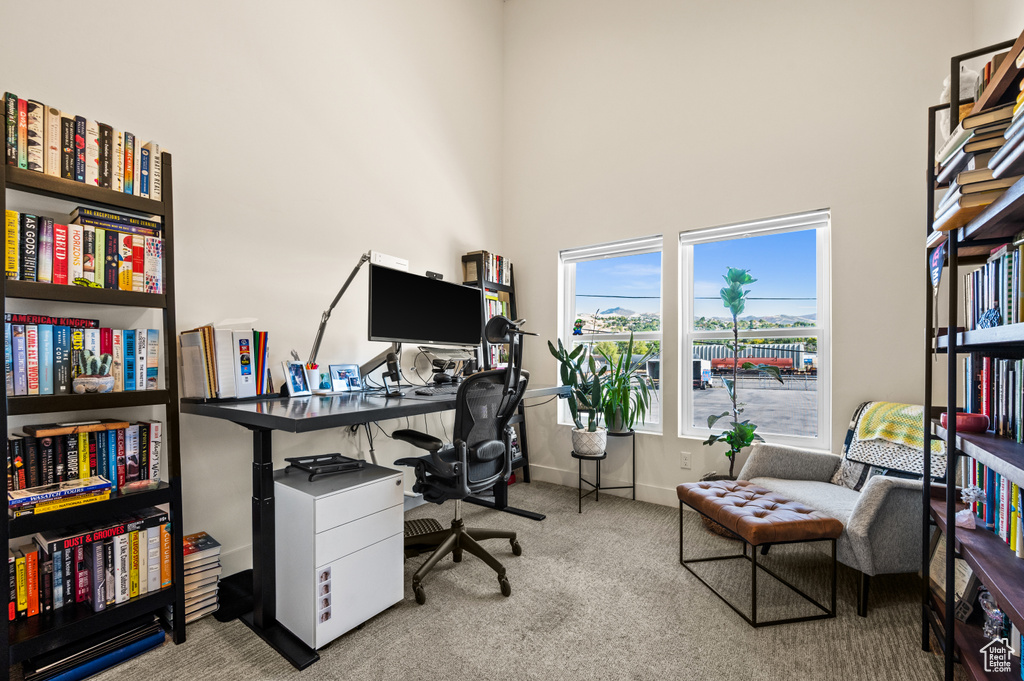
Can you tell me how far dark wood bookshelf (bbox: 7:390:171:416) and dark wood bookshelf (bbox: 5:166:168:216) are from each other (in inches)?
25.6

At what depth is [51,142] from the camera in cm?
152

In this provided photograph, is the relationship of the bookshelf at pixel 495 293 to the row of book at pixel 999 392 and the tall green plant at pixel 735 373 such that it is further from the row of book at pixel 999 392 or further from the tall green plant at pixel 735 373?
the row of book at pixel 999 392

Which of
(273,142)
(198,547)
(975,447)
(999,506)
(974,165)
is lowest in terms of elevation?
(198,547)

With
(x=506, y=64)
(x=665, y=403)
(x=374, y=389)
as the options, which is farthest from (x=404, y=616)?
(x=506, y=64)

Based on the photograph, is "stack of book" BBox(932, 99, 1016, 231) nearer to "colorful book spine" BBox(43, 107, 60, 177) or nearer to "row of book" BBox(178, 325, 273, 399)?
"row of book" BBox(178, 325, 273, 399)

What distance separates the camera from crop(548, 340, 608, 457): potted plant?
313 cm

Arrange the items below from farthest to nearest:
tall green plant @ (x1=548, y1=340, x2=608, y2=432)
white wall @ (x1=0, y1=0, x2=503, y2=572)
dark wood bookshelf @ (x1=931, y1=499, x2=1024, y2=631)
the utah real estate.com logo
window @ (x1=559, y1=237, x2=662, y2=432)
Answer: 1. window @ (x1=559, y1=237, x2=662, y2=432)
2. tall green plant @ (x1=548, y1=340, x2=608, y2=432)
3. white wall @ (x1=0, y1=0, x2=503, y2=572)
4. the utah real estate.com logo
5. dark wood bookshelf @ (x1=931, y1=499, x2=1024, y2=631)

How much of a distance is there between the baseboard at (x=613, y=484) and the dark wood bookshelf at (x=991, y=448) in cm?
182

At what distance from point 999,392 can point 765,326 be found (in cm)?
169

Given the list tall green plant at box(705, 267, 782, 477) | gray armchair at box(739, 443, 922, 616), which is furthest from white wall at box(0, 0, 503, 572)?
gray armchair at box(739, 443, 922, 616)

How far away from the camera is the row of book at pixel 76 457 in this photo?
1475 millimetres

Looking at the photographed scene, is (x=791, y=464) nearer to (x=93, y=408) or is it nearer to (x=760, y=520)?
(x=760, y=520)

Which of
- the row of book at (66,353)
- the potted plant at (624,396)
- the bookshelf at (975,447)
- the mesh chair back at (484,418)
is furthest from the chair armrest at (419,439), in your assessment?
the bookshelf at (975,447)

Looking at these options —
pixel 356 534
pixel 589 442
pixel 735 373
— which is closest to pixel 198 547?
pixel 356 534
